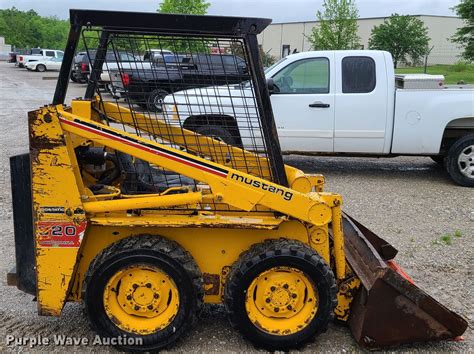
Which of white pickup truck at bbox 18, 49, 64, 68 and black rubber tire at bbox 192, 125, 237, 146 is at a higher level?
white pickup truck at bbox 18, 49, 64, 68

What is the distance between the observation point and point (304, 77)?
8594 millimetres

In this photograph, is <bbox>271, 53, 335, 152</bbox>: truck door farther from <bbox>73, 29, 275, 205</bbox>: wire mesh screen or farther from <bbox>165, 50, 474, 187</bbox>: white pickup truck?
<bbox>73, 29, 275, 205</bbox>: wire mesh screen

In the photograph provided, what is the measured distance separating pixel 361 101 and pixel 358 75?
1.40ft

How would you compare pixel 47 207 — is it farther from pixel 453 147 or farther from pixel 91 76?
pixel 453 147

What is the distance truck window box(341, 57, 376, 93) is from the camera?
8336mm

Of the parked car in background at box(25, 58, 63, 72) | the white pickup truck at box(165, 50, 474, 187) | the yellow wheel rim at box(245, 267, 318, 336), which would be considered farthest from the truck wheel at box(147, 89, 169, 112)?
the parked car in background at box(25, 58, 63, 72)

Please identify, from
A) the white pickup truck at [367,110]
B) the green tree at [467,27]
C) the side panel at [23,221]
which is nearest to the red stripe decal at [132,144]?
the side panel at [23,221]

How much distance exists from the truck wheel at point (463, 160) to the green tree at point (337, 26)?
20343 millimetres

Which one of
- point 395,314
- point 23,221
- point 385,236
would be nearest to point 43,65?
point 385,236

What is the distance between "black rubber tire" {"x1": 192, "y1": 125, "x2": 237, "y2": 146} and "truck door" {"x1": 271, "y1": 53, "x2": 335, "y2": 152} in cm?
444

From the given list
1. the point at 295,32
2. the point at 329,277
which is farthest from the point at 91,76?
the point at 295,32

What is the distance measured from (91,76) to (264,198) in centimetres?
149

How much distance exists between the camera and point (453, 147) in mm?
8305

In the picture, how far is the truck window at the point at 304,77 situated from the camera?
8.50 metres
